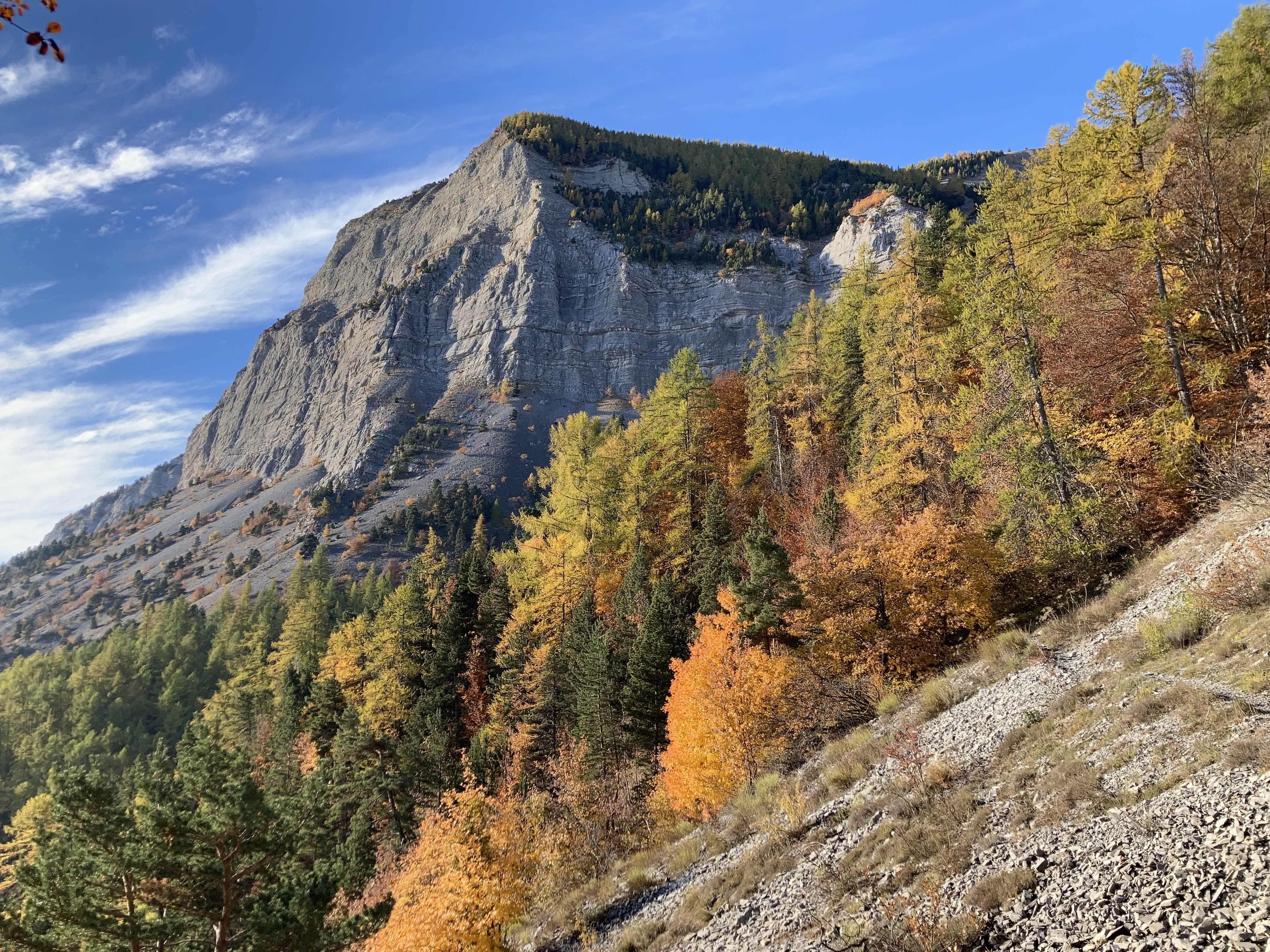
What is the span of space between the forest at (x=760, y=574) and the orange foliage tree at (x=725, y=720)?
0.12 metres

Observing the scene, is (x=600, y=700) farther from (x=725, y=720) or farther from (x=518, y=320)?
(x=518, y=320)

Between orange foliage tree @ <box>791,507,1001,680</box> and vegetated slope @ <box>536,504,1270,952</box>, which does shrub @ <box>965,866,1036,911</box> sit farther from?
orange foliage tree @ <box>791,507,1001,680</box>

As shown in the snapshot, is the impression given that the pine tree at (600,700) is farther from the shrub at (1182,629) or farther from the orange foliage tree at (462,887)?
the shrub at (1182,629)

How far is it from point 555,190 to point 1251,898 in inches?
7589

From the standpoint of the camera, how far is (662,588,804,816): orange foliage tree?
21.8 m

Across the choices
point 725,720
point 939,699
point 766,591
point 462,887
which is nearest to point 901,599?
point 766,591

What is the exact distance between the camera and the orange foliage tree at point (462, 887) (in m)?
18.0

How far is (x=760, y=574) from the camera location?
2462 cm

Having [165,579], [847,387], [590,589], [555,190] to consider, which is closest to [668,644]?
[590,589]

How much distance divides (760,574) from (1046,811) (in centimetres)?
1635

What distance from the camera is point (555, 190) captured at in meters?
176

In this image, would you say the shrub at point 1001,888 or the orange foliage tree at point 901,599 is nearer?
the shrub at point 1001,888

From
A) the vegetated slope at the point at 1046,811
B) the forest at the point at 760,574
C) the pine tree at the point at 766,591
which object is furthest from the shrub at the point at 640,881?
the pine tree at the point at 766,591

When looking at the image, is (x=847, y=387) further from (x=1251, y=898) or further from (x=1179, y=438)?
(x=1251, y=898)
